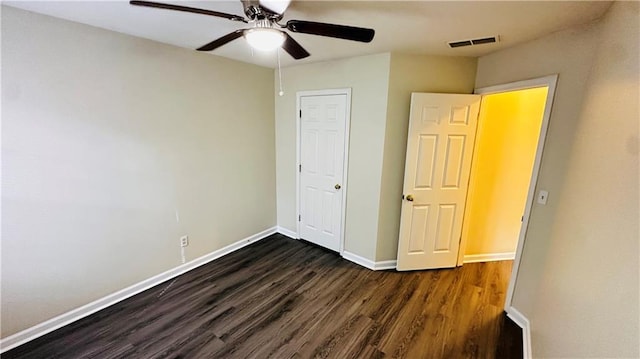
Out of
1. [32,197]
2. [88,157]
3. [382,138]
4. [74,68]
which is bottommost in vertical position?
[32,197]

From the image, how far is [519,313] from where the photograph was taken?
229cm

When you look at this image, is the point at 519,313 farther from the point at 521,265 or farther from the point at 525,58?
the point at 525,58

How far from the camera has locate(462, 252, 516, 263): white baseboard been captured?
10.7 feet

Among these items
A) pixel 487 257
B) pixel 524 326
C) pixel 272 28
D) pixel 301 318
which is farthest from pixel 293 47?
pixel 487 257

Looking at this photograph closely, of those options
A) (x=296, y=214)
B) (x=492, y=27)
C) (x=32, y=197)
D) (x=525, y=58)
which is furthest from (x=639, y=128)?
(x=32, y=197)

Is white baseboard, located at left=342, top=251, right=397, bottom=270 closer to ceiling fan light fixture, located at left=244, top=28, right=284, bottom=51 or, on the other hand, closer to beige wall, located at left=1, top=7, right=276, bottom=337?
beige wall, located at left=1, top=7, right=276, bottom=337

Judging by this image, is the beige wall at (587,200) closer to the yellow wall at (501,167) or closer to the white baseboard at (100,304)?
the yellow wall at (501,167)

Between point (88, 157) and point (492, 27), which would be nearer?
point (492, 27)

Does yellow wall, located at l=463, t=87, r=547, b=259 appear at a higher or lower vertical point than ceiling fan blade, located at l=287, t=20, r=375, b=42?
lower

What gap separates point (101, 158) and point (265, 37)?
6.03ft

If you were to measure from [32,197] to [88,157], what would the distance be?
0.44 metres

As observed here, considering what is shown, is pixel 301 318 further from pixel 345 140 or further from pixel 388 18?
pixel 388 18

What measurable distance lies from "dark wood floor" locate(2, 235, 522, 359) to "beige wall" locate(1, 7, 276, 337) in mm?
368

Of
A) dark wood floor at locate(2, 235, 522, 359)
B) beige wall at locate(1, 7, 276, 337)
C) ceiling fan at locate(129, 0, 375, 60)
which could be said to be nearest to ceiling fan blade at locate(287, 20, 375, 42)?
ceiling fan at locate(129, 0, 375, 60)
